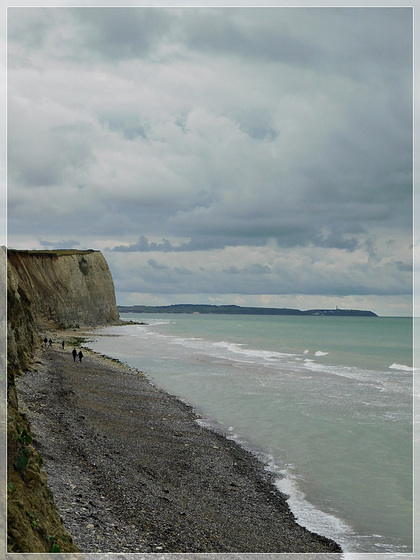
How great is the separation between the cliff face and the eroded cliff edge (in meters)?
0.20

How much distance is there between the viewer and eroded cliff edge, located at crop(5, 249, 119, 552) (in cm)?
587

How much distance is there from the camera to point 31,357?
2767 centimetres

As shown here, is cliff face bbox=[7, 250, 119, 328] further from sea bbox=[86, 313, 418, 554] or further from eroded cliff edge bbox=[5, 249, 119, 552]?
sea bbox=[86, 313, 418, 554]

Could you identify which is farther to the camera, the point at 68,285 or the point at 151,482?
the point at 68,285

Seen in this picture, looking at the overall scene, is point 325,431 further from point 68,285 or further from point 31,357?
point 68,285

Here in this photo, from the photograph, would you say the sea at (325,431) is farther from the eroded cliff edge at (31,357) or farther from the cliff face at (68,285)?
the cliff face at (68,285)

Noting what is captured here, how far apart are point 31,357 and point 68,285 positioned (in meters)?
68.2

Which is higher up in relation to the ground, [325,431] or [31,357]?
[31,357]

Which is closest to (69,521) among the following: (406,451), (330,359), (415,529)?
(415,529)

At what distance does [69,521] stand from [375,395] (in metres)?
25.8

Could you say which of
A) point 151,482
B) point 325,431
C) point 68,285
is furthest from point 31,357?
point 68,285

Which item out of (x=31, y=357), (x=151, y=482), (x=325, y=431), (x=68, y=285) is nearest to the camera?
(x=151, y=482)

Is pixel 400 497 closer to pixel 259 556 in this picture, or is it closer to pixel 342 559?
pixel 342 559

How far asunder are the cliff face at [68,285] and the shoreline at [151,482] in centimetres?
5775
